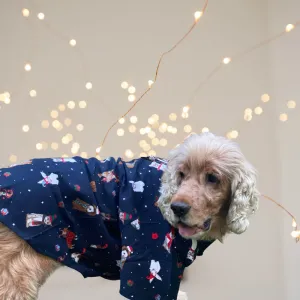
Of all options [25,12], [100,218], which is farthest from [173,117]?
[100,218]

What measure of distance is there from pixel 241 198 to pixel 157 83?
149 centimetres

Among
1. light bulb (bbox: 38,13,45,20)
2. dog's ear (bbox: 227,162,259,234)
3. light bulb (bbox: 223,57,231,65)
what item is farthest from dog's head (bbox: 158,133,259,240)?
light bulb (bbox: 38,13,45,20)

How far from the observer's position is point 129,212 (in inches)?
64.5

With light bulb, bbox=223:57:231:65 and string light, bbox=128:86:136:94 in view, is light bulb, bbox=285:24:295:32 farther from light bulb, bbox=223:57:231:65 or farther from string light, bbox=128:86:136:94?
string light, bbox=128:86:136:94

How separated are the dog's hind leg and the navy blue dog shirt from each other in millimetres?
31

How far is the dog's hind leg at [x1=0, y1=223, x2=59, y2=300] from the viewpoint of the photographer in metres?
1.54

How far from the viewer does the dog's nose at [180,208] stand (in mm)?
1487

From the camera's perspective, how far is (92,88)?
2.94 metres

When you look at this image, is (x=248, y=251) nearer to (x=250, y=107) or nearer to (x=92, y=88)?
(x=250, y=107)

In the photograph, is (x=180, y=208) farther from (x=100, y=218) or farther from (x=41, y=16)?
(x=41, y=16)

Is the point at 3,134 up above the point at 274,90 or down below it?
below

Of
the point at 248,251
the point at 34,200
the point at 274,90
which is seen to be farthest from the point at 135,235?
the point at 274,90

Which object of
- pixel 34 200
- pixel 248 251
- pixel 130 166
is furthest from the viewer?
pixel 248 251

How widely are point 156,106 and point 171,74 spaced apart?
0.21 metres
